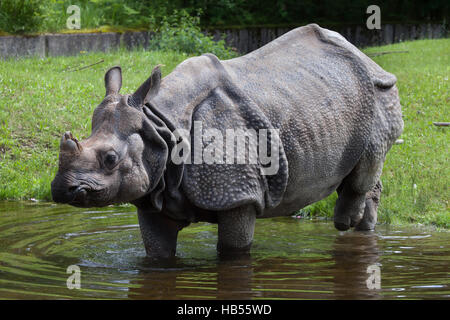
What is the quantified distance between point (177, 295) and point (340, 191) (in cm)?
275

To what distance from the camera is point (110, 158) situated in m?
5.32

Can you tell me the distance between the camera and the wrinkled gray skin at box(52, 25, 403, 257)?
17.8ft

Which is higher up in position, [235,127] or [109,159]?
[235,127]

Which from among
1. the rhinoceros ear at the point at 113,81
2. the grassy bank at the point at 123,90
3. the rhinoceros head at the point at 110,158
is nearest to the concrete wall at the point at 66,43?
the grassy bank at the point at 123,90

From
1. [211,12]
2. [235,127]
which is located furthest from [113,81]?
[211,12]

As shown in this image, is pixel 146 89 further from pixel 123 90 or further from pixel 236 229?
pixel 123 90

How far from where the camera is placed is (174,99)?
5.77 meters

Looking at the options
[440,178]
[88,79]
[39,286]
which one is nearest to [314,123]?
[39,286]

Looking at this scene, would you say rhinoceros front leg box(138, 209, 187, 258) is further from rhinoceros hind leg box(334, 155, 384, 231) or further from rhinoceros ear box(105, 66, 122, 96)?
rhinoceros hind leg box(334, 155, 384, 231)

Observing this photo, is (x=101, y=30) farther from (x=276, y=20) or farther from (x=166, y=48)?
(x=276, y=20)

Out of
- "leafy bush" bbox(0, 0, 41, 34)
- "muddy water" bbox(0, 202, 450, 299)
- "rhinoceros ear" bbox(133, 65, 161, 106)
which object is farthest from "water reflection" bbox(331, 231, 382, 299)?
"leafy bush" bbox(0, 0, 41, 34)

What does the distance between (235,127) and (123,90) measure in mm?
6154

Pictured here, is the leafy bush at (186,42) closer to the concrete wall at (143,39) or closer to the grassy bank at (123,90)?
the concrete wall at (143,39)

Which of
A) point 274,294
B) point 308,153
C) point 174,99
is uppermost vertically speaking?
point 174,99
